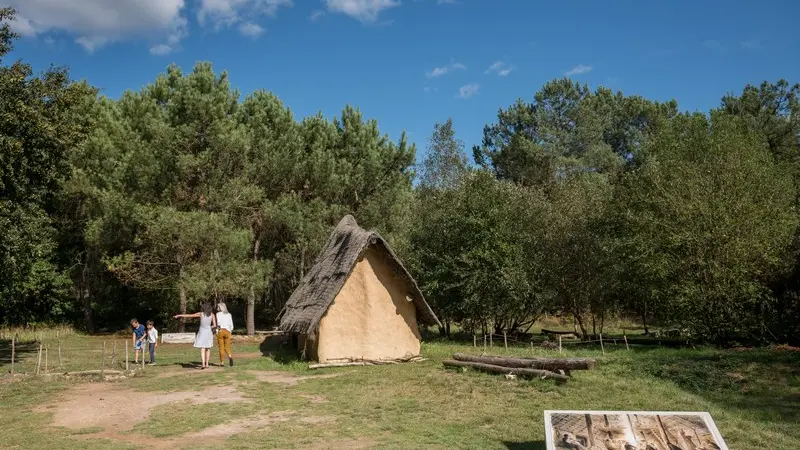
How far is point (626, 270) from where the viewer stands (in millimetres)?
25000

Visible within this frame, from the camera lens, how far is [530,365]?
1476cm

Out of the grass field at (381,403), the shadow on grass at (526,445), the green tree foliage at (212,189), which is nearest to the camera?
the shadow on grass at (526,445)

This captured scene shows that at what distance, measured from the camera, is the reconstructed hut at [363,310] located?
61.6ft

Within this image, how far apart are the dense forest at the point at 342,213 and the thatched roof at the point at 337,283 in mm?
5971

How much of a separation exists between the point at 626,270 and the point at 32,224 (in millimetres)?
22200

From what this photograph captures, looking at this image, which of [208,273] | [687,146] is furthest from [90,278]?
[687,146]

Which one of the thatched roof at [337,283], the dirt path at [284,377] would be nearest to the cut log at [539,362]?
the dirt path at [284,377]

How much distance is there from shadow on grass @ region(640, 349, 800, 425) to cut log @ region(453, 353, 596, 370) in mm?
2559

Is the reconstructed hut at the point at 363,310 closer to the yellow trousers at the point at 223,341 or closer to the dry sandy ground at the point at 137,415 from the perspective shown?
the yellow trousers at the point at 223,341

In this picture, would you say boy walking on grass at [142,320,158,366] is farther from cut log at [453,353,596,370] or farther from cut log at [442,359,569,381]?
cut log at [453,353,596,370]

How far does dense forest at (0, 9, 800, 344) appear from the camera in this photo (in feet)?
72.1

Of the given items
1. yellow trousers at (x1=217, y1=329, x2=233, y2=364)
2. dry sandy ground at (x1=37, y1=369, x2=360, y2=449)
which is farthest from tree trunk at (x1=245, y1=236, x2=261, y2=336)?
dry sandy ground at (x1=37, y1=369, x2=360, y2=449)

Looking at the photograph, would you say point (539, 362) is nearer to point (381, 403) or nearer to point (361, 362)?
point (381, 403)

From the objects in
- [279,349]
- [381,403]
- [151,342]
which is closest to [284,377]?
[381,403]
